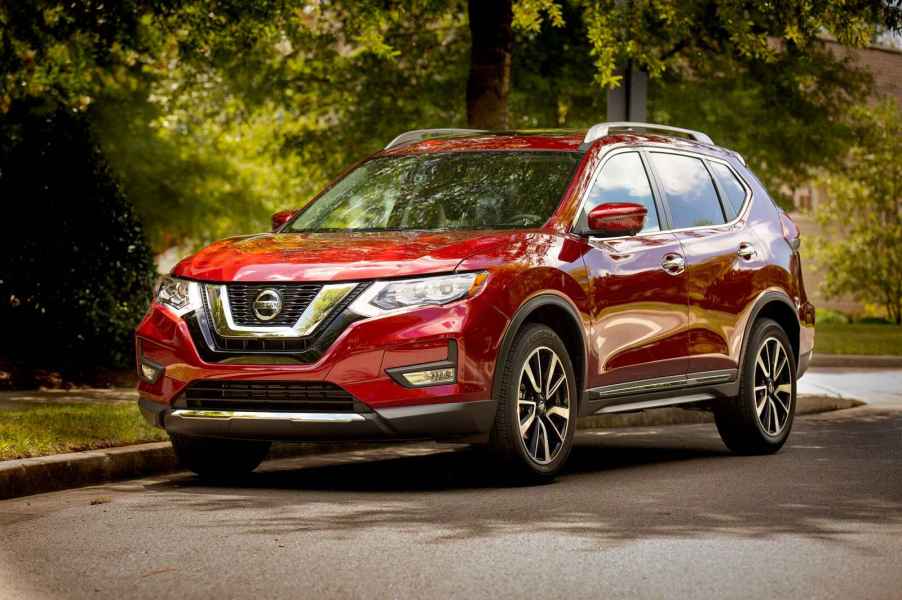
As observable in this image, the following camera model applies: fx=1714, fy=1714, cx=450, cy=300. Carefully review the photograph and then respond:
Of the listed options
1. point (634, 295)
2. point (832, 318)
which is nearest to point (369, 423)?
point (634, 295)

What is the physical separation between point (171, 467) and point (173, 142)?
91.5 feet

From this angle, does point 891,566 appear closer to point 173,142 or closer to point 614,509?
point 614,509

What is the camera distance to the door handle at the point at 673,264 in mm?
10047

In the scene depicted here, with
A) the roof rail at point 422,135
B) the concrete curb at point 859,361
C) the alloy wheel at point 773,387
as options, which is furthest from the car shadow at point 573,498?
the concrete curb at point 859,361

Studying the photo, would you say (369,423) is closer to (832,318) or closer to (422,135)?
(422,135)

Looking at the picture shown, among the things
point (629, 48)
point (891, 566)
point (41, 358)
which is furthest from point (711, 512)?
point (41, 358)

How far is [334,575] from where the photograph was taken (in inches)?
255

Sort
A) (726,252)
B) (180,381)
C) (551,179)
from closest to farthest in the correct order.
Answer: (180,381) → (551,179) → (726,252)

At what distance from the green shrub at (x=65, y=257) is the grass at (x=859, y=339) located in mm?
11593

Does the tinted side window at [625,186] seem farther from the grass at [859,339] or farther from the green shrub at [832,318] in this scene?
the green shrub at [832,318]

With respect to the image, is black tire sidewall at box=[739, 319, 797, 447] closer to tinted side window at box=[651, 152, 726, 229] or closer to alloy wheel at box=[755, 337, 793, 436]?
alloy wheel at box=[755, 337, 793, 436]

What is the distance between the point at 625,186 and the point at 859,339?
1939cm

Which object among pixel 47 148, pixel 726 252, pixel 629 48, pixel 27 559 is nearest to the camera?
pixel 27 559

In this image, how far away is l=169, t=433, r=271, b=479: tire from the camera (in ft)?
31.2
